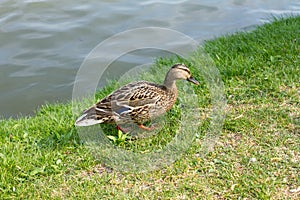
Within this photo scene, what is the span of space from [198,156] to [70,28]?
467 centimetres

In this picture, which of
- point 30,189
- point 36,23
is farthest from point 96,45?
point 30,189

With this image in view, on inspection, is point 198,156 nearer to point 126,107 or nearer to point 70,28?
point 126,107

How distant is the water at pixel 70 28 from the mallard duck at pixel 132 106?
1.99 m

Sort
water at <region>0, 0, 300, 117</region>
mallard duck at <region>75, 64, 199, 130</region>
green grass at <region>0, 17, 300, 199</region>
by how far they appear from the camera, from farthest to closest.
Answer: water at <region>0, 0, 300, 117</region> < mallard duck at <region>75, 64, 199, 130</region> < green grass at <region>0, 17, 300, 199</region>

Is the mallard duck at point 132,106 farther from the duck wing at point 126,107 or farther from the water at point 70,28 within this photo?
the water at point 70,28

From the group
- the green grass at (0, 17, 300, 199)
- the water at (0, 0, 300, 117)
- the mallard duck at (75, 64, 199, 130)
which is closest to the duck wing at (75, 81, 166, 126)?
the mallard duck at (75, 64, 199, 130)

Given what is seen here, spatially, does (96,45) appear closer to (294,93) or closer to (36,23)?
(36,23)

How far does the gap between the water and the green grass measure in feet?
3.99

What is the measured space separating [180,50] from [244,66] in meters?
1.79

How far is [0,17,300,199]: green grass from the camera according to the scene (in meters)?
3.82

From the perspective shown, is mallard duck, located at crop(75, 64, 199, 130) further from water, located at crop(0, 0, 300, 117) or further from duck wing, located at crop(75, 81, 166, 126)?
water, located at crop(0, 0, 300, 117)

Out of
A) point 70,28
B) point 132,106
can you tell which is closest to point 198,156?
point 132,106

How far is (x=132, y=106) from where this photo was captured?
4328 millimetres

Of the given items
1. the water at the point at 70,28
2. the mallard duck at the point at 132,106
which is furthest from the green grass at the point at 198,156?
the water at the point at 70,28
